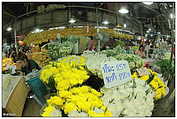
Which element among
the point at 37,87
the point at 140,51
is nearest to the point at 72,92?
the point at 37,87

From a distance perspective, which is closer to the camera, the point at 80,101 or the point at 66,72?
the point at 80,101

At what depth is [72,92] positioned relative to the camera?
1.34 m

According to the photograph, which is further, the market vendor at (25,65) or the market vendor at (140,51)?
the market vendor at (140,51)

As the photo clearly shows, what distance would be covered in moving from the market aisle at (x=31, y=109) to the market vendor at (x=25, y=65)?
193 millimetres

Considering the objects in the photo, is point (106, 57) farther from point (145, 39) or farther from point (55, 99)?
point (55, 99)

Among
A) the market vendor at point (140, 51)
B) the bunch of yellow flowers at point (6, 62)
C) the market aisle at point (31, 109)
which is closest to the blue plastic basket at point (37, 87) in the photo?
the market aisle at point (31, 109)

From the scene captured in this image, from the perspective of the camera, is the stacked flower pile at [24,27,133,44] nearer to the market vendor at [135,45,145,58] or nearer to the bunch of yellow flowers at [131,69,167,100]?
the market vendor at [135,45,145,58]

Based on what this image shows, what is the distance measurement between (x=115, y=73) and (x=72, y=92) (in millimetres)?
275

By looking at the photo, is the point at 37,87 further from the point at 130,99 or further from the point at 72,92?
the point at 130,99

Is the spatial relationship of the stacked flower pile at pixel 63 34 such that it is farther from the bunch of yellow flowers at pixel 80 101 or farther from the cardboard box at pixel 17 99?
the bunch of yellow flowers at pixel 80 101

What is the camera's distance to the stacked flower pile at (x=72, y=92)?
4.06 feet

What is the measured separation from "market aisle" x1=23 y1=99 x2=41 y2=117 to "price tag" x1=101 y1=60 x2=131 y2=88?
39 cm

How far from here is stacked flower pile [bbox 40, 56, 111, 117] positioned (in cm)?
124

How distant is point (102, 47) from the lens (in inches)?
65.7
